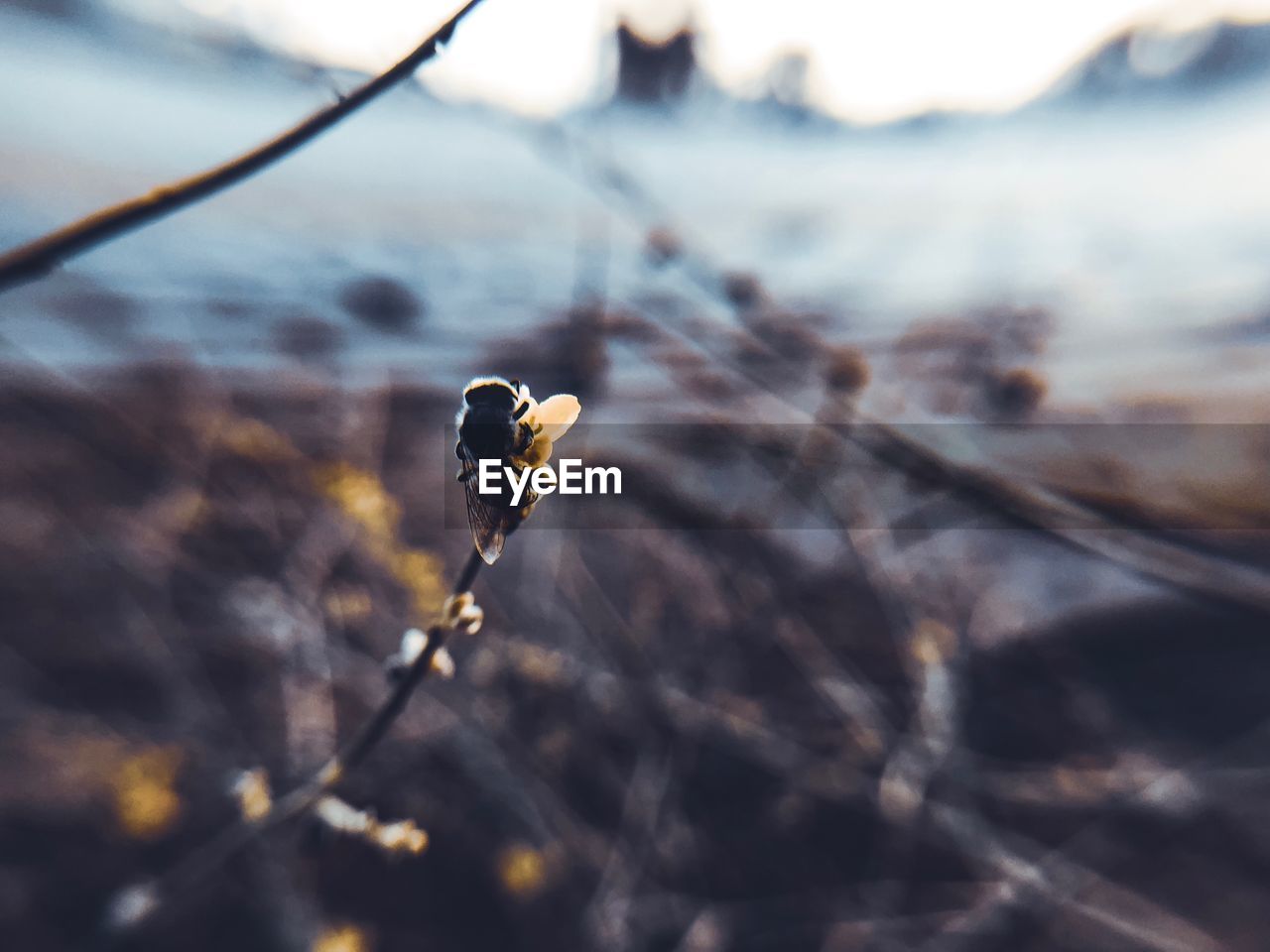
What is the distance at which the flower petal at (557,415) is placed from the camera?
286mm

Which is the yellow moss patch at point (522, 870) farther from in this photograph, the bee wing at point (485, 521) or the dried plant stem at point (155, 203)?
the dried plant stem at point (155, 203)

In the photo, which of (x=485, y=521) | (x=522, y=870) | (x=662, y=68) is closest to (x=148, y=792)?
(x=522, y=870)

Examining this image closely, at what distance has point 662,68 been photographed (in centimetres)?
459

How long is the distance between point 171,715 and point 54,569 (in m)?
0.41

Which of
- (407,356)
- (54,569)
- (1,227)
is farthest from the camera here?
(1,227)

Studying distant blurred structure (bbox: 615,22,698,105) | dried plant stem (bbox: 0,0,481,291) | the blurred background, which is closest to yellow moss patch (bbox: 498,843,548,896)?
the blurred background

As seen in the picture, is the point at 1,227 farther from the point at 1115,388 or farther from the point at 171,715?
the point at 1115,388

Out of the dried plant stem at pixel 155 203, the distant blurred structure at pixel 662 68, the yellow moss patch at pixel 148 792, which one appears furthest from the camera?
the distant blurred structure at pixel 662 68

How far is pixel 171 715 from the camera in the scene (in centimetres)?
103

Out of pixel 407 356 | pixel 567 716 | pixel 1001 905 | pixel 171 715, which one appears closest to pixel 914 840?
pixel 1001 905

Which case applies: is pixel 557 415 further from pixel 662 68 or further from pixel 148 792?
pixel 662 68

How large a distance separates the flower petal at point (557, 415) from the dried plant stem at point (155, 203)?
0.13 m

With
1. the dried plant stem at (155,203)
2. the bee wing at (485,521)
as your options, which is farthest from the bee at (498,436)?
the dried plant stem at (155,203)

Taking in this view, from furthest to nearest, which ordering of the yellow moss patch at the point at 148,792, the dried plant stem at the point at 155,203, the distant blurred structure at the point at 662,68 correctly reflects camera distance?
the distant blurred structure at the point at 662,68 → the yellow moss patch at the point at 148,792 → the dried plant stem at the point at 155,203
